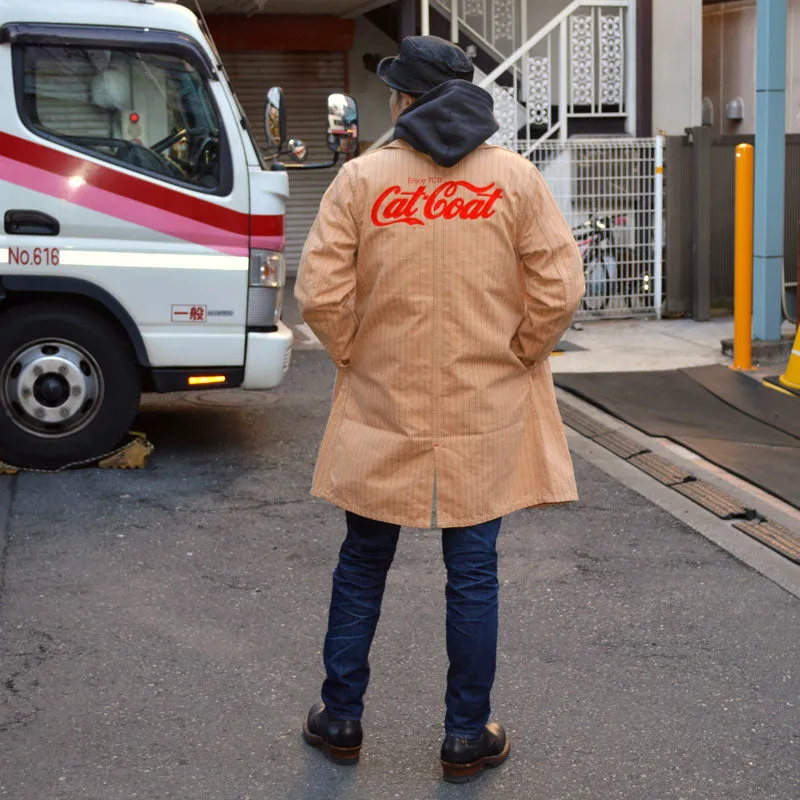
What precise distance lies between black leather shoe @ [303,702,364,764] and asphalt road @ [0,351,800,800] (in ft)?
0.15

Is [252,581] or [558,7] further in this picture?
[558,7]

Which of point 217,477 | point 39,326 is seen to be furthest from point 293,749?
point 39,326

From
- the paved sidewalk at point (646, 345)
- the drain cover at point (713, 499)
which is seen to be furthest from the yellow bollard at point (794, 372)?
the drain cover at point (713, 499)

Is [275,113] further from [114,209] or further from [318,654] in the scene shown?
[318,654]

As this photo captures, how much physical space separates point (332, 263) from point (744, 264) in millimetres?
7285

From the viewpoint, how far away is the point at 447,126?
11.3 ft

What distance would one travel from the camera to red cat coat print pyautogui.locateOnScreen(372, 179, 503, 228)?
3.48 m

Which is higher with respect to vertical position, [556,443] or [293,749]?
[556,443]

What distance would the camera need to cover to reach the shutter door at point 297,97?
17703 millimetres

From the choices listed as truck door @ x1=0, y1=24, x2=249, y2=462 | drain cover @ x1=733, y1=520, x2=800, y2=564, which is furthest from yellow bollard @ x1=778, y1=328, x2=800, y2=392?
truck door @ x1=0, y1=24, x2=249, y2=462

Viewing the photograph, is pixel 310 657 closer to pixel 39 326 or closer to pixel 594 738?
pixel 594 738

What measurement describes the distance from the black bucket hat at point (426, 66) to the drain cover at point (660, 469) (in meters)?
3.84

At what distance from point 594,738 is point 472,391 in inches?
45.2

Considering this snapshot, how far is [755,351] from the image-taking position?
1029 cm
